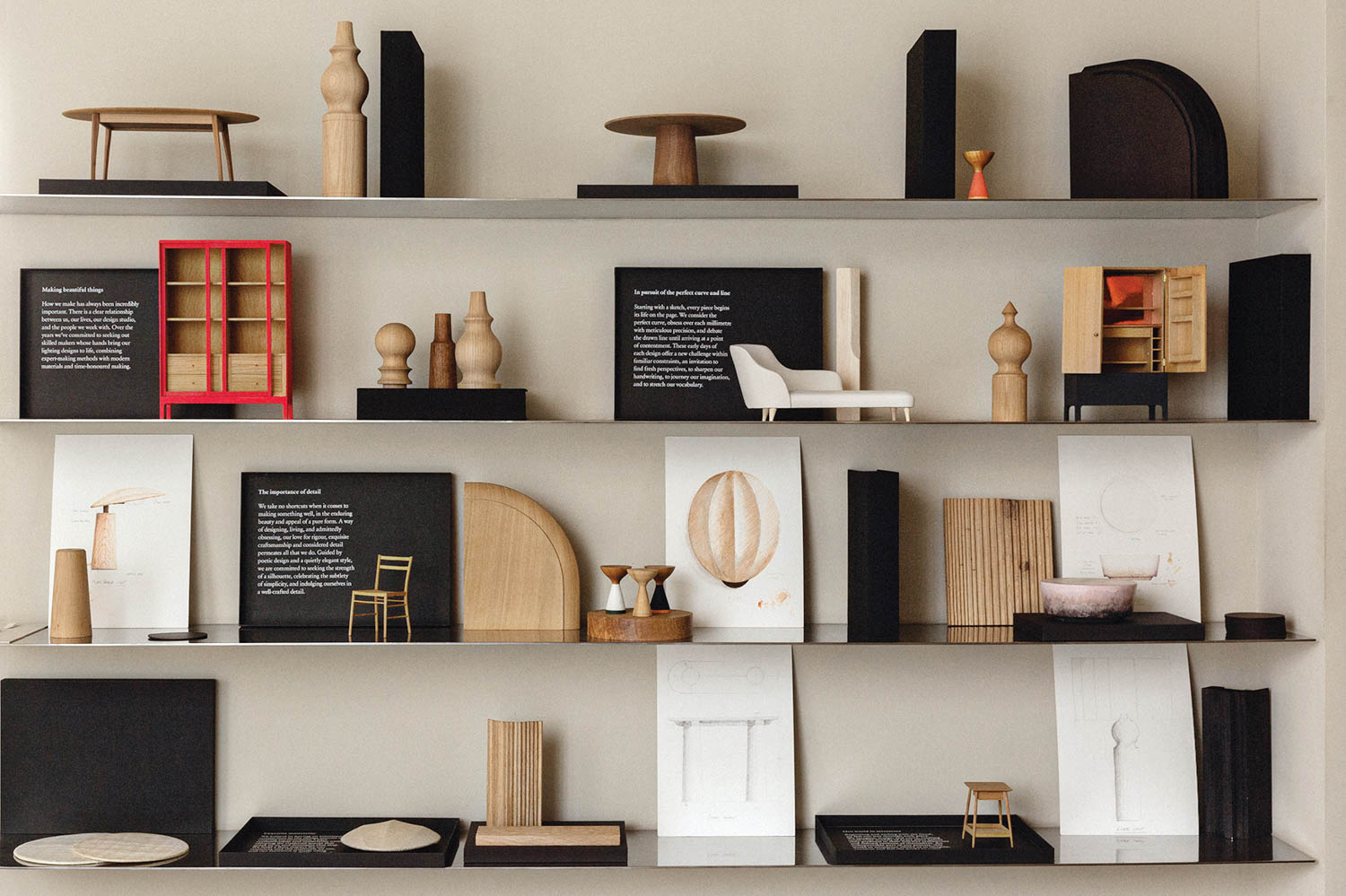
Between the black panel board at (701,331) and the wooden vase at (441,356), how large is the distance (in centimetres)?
31

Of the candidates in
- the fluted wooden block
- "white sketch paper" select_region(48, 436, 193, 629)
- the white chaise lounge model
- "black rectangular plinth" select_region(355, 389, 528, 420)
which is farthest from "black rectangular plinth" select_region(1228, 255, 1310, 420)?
"white sketch paper" select_region(48, 436, 193, 629)

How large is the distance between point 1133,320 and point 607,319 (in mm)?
985

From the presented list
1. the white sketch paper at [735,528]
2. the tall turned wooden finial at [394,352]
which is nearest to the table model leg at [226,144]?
the tall turned wooden finial at [394,352]

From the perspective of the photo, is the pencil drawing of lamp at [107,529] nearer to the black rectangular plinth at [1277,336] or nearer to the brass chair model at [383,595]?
the brass chair model at [383,595]

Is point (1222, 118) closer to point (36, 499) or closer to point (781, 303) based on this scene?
point (781, 303)

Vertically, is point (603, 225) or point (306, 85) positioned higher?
point (306, 85)

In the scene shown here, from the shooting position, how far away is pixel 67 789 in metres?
2.24

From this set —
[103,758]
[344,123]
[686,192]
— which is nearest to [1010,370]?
[686,192]

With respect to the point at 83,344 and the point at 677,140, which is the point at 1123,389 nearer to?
the point at 677,140

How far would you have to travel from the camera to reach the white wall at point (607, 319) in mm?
2270

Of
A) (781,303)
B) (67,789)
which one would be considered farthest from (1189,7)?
(67,789)

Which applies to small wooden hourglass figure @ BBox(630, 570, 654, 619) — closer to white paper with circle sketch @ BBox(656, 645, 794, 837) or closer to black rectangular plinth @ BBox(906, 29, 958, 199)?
white paper with circle sketch @ BBox(656, 645, 794, 837)

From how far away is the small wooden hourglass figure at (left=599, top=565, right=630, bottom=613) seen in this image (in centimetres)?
214

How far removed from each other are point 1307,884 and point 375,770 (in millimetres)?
1743
